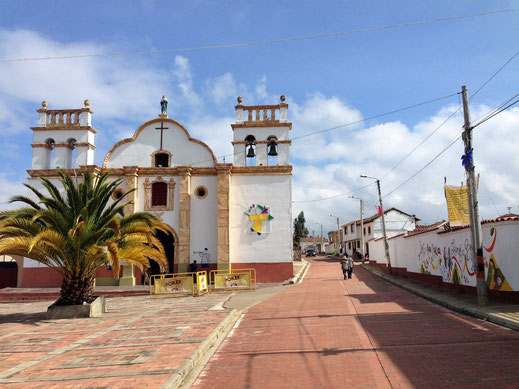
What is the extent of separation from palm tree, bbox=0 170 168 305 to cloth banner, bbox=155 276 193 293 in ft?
15.5

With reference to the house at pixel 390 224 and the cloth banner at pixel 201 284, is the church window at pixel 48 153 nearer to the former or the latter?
the cloth banner at pixel 201 284

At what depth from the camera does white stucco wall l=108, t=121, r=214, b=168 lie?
25969 millimetres

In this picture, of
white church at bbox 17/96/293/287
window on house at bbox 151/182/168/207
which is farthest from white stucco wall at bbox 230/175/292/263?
window on house at bbox 151/182/168/207

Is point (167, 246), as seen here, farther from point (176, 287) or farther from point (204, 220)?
point (176, 287)

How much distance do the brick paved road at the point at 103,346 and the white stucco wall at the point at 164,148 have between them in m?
12.2

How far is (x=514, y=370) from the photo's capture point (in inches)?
250

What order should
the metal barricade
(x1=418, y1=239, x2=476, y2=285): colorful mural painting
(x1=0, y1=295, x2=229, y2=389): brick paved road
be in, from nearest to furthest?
(x1=0, y1=295, x2=229, y2=389): brick paved road → (x1=418, y1=239, x2=476, y2=285): colorful mural painting → the metal barricade

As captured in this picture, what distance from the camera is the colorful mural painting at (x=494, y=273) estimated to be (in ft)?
42.3

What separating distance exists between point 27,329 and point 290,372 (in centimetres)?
864

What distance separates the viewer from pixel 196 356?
766 cm

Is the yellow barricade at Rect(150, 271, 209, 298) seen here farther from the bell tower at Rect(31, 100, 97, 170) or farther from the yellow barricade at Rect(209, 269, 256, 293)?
the bell tower at Rect(31, 100, 97, 170)

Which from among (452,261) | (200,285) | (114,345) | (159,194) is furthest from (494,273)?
(159,194)

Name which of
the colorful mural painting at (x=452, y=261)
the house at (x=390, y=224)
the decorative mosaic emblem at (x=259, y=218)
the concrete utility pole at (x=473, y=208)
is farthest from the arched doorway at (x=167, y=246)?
the house at (x=390, y=224)

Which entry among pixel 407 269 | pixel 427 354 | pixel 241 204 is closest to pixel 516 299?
pixel 427 354
